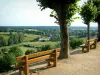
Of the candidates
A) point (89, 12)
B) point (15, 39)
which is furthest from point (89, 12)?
point (15, 39)

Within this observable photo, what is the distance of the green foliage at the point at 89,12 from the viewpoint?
21.7 meters

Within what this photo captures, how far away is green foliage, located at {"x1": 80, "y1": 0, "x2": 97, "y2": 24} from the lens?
71.3 feet

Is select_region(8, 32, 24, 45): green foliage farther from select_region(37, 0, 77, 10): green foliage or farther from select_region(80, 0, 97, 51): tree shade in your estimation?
select_region(37, 0, 77, 10): green foliage

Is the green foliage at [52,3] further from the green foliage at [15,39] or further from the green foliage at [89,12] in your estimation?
the green foliage at [15,39]

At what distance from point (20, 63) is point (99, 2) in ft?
57.0

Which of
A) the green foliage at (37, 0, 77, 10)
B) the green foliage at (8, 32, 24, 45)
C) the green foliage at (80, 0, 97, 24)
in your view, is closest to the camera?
the green foliage at (37, 0, 77, 10)

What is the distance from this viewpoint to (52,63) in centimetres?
1092

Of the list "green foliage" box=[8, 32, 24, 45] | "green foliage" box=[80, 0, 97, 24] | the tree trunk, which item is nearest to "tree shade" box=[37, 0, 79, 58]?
the tree trunk

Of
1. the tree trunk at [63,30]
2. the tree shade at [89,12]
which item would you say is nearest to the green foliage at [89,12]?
the tree shade at [89,12]

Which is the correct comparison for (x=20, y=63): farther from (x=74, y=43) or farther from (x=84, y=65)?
(x=74, y=43)

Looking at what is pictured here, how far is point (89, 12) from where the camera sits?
2200 cm

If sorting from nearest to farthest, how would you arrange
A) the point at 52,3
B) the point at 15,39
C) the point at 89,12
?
1. the point at 52,3
2. the point at 89,12
3. the point at 15,39

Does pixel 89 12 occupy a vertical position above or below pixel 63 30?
above

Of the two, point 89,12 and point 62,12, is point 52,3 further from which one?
point 89,12
